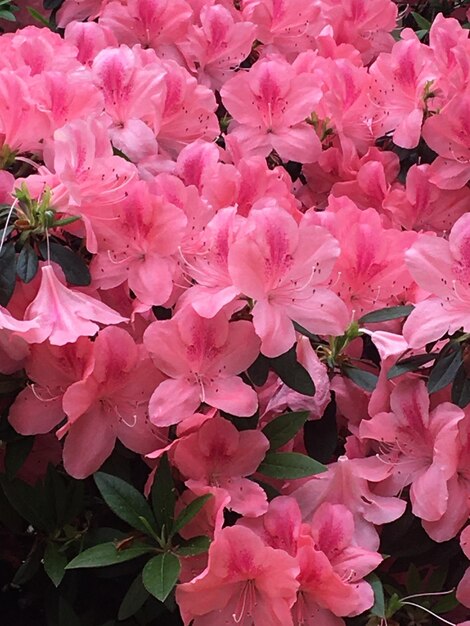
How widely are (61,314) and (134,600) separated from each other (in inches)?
12.2

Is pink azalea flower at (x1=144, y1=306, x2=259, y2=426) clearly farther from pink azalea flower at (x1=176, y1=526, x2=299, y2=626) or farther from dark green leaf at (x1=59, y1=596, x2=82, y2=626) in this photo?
dark green leaf at (x1=59, y1=596, x2=82, y2=626)

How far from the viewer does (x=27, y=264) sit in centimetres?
103

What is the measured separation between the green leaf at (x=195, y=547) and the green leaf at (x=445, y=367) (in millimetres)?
300

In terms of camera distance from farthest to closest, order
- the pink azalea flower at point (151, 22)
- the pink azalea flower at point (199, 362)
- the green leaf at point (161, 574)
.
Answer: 1. the pink azalea flower at point (151, 22)
2. the pink azalea flower at point (199, 362)
3. the green leaf at point (161, 574)

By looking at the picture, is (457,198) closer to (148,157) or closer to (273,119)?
(273,119)

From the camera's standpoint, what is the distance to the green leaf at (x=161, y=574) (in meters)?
0.90

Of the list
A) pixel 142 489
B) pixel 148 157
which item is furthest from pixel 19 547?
pixel 148 157

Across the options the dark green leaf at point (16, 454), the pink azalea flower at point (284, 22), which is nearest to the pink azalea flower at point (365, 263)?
the dark green leaf at point (16, 454)

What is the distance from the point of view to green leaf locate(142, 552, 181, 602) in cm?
90

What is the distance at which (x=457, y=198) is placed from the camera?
4.95ft

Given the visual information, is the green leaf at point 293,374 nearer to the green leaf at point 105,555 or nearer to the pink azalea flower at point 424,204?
the green leaf at point 105,555

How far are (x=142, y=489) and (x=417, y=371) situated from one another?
0.36 meters

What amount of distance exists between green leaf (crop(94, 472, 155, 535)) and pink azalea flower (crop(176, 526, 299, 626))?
9 cm

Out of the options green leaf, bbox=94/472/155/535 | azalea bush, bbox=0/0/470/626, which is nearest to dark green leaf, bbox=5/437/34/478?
azalea bush, bbox=0/0/470/626
